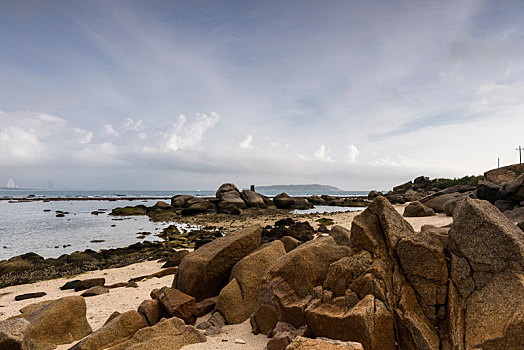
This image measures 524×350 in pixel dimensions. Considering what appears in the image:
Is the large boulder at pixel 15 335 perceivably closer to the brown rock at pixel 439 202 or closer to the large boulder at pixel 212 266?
the large boulder at pixel 212 266

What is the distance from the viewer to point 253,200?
46.9 meters

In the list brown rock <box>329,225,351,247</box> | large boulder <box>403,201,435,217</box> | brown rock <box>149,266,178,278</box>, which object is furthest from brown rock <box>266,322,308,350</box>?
large boulder <box>403,201,435,217</box>

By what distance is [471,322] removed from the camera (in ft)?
13.6

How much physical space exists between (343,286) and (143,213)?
4443 centimetres

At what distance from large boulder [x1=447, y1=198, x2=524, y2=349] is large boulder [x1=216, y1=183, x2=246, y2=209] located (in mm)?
39747

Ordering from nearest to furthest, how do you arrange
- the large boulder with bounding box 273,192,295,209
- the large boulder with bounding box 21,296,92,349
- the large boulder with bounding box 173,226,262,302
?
1. the large boulder with bounding box 21,296,92,349
2. the large boulder with bounding box 173,226,262,302
3. the large boulder with bounding box 273,192,295,209

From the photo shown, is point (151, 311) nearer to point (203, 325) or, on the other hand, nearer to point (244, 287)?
point (203, 325)

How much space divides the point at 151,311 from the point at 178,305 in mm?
582

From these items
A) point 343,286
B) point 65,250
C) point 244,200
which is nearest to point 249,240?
point 343,286

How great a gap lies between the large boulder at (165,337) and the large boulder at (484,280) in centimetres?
400

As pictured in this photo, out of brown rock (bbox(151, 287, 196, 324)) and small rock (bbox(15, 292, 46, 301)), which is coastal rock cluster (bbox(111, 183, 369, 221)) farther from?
brown rock (bbox(151, 287, 196, 324))

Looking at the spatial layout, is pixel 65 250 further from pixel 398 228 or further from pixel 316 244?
pixel 398 228

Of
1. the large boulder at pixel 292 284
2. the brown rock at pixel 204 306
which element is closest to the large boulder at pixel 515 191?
the large boulder at pixel 292 284

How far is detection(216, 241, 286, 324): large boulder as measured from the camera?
21.5ft
